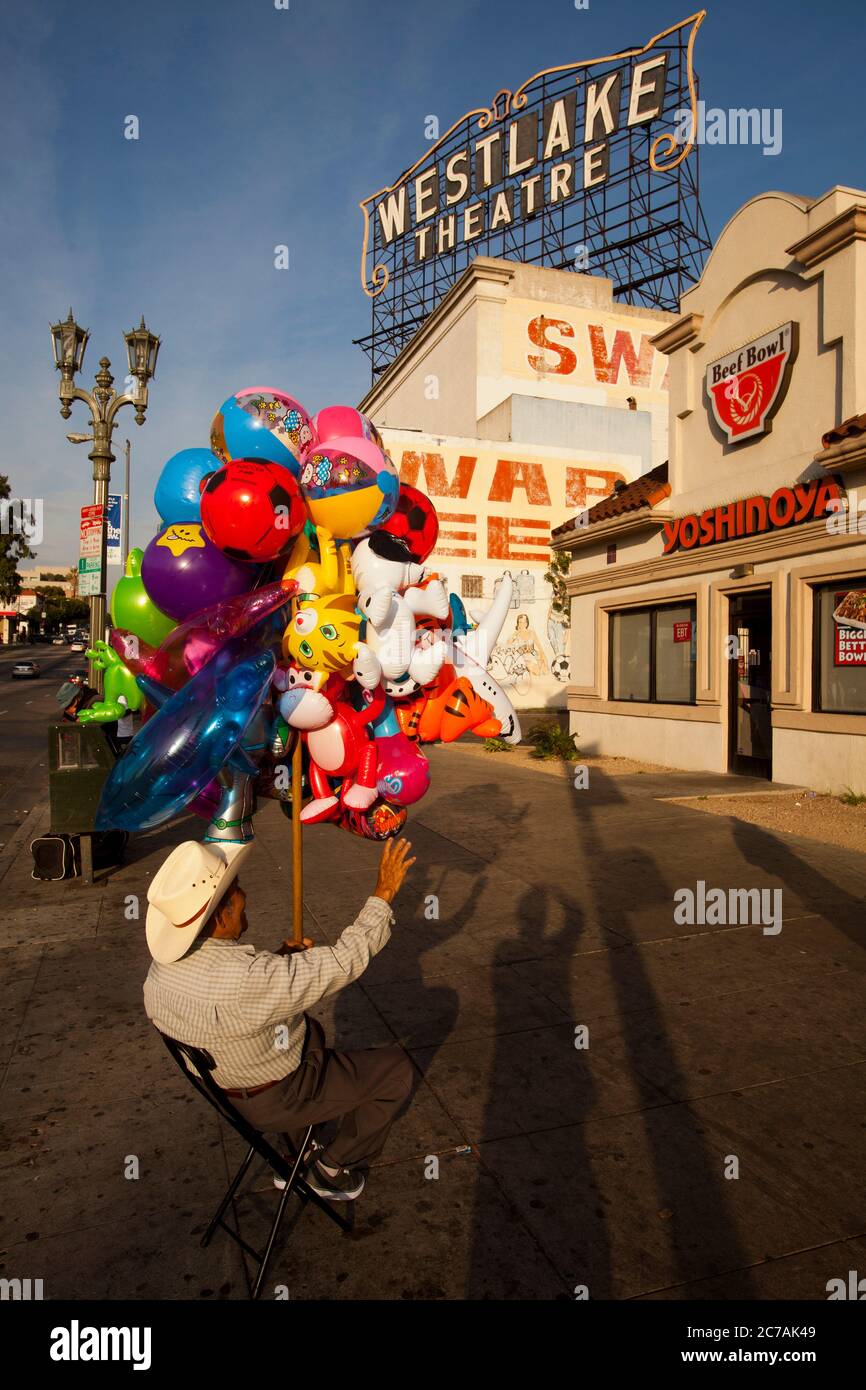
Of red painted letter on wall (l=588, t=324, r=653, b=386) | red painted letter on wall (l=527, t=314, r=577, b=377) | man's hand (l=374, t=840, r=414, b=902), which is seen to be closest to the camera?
man's hand (l=374, t=840, r=414, b=902)

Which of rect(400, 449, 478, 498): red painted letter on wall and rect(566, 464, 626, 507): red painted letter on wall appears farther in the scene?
rect(566, 464, 626, 507): red painted letter on wall

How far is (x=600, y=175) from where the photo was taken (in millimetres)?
31156

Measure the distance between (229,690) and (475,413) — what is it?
28.7 m

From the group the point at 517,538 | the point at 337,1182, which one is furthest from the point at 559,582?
the point at 337,1182

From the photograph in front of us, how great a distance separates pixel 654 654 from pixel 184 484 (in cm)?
1213

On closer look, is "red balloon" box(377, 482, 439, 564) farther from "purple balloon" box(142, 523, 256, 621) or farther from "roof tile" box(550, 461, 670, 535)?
"roof tile" box(550, 461, 670, 535)

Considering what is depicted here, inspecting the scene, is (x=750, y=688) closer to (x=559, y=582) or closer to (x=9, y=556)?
(x=559, y=582)

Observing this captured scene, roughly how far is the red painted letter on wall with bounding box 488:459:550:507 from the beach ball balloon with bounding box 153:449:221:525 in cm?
2438

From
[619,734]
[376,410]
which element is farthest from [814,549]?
[376,410]

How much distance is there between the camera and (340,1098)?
2.81m

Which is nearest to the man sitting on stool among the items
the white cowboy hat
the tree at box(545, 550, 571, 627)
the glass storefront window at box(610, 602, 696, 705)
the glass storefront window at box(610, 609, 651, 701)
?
the white cowboy hat

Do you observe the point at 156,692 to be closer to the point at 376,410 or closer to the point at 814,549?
the point at 814,549

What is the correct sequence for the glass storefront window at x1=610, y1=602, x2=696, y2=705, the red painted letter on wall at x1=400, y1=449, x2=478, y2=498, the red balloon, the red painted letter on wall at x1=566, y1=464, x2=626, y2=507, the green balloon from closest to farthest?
the green balloon < the red balloon < the glass storefront window at x1=610, y1=602, x2=696, y2=705 < the red painted letter on wall at x1=400, y1=449, x2=478, y2=498 < the red painted letter on wall at x1=566, y1=464, x2=626, y2=507

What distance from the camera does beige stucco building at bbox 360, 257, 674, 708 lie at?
26656mm
